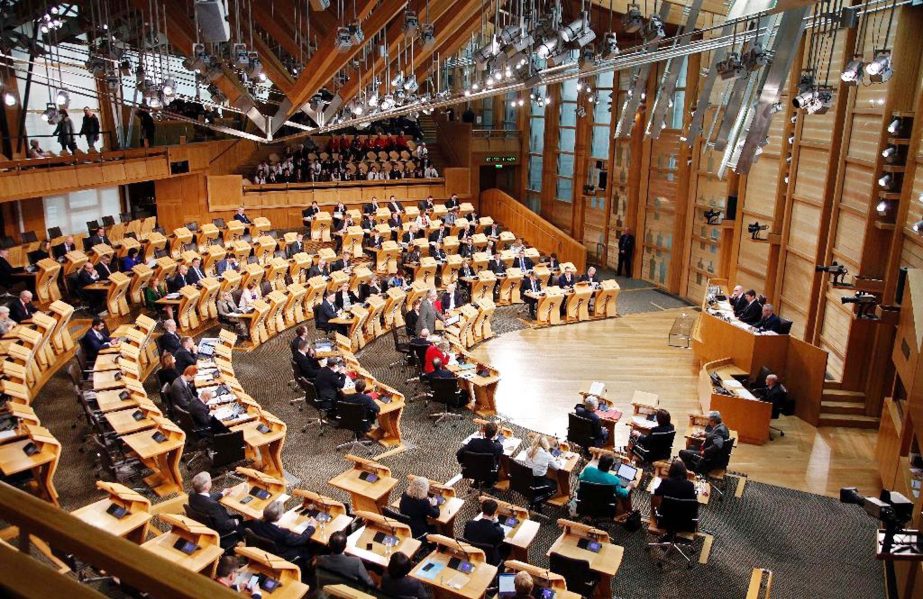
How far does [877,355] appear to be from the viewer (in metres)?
12.5

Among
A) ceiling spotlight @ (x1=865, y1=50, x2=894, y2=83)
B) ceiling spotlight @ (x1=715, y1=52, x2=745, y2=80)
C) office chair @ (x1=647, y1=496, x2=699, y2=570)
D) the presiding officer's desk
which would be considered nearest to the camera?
ceiling spotlight @ (x1=715, y1=52, x2=745, y2=80)

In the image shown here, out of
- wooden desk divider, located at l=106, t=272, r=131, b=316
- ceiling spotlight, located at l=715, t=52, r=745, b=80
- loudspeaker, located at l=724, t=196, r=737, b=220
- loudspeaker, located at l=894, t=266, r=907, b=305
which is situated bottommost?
wooden desk divider, located at l=106, t=272, r=131, b=316

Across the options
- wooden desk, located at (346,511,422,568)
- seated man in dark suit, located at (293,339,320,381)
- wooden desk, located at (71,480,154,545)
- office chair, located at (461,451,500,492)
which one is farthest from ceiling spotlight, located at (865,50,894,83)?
wooden desk, located at (71,480,154,545)

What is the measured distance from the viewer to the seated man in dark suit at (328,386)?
10688 mm

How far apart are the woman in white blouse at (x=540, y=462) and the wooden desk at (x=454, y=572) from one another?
2.05m

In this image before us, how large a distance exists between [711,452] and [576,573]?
349cm

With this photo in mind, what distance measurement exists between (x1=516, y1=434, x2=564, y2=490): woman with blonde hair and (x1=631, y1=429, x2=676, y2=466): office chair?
1358 mm

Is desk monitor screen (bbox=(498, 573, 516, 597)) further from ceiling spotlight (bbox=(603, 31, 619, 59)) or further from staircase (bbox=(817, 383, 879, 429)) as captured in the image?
staircase (bbox=(817, 383, 879, 429))

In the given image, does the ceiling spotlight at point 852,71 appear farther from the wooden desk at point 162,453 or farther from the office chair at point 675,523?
the wooden desk at point 162,453

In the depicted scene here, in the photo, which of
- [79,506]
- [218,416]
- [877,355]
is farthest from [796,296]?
[79,506]

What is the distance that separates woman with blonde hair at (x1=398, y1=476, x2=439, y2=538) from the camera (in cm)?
765

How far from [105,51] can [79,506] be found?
7652 mm

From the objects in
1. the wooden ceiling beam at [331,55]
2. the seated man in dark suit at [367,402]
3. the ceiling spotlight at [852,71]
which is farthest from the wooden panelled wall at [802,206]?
the seated man in dark suit at [367,402]

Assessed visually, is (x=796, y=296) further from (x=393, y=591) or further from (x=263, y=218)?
(x=263, y=218)
